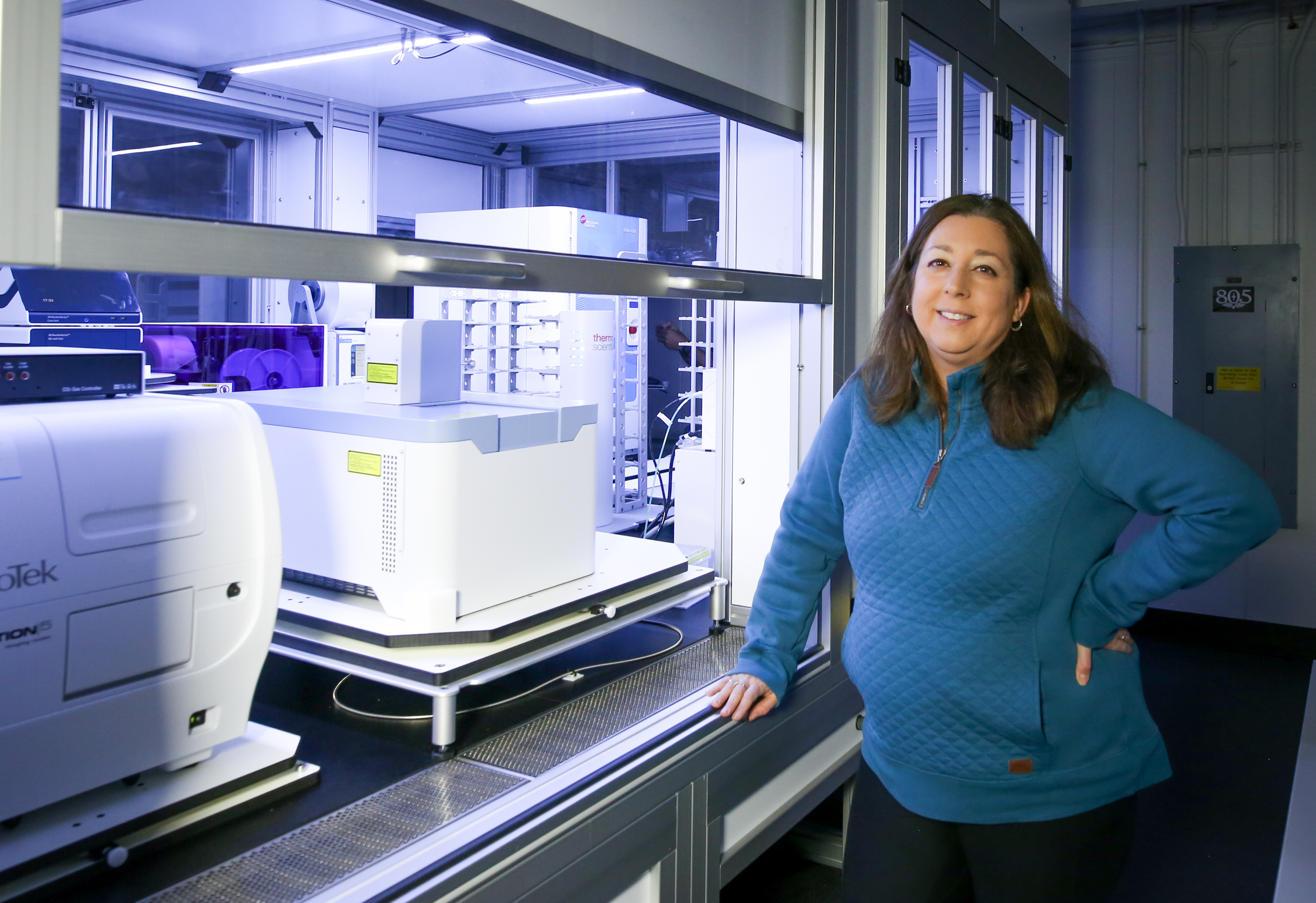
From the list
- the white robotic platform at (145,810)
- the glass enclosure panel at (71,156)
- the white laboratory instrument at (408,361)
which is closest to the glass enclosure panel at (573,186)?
the white laboratory instrument at (408,361)

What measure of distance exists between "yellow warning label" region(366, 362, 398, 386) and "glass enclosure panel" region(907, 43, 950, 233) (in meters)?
1.27

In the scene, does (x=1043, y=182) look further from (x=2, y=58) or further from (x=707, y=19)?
(x=2, y=58)

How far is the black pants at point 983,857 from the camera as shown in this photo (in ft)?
4.25

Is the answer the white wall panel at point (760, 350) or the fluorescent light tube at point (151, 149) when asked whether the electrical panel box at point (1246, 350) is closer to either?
the white wall panel at point (760, 350)

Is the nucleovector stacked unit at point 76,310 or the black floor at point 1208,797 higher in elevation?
the nucleovector stacked unit at point 76,310

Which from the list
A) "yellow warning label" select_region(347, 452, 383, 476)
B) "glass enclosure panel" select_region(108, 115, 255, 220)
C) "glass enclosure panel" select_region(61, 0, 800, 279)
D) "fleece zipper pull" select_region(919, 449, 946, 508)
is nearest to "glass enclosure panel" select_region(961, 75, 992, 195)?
"glass enclosure panel" select_region(61, 0, 800, 279)

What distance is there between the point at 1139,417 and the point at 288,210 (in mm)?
1003

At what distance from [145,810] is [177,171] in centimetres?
68

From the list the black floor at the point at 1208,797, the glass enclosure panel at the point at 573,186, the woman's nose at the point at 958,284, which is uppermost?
the glass enclosure panel at the point at 573,186

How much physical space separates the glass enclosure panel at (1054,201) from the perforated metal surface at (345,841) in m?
2.71

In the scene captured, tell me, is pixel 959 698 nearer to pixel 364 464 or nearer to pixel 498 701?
pixel 498 701

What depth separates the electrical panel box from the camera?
4316mm

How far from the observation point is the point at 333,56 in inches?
47.1

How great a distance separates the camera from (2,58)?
83 centimetres
